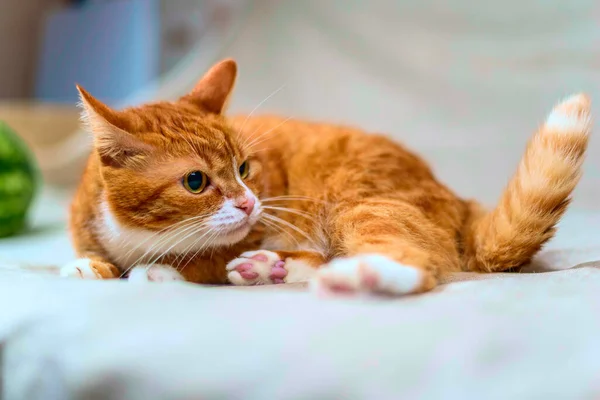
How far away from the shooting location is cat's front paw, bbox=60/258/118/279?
110cm

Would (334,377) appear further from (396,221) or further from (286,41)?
(286,41)

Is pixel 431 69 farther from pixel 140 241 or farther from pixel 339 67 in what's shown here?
pixel 140 241

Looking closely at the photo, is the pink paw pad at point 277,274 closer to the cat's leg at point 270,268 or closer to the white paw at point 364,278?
the cat's leg at point 270,268

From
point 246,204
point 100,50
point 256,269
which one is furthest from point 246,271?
point 100,50

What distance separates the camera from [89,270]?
1111mm

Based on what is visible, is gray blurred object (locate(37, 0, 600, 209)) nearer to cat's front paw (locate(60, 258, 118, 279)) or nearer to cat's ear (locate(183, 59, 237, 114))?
cat's ear (locate(183, 59, 237, 114))

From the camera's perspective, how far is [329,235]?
47.4 inches

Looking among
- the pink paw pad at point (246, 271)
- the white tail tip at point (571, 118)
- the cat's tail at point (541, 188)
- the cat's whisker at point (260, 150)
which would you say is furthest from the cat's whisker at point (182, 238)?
the white tail tip at point (571, 118)

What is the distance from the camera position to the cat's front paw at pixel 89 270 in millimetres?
1104

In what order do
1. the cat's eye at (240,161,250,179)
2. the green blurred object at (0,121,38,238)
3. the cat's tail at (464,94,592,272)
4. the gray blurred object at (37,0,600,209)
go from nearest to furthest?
the cat's tail at (464,94,592,272), the cat's eye at (240,161,250,179), the green blurred object at (0,121,38,238), the gray blurred object at (37,0,600,209)

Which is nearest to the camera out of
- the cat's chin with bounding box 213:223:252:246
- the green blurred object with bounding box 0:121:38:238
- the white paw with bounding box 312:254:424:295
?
the white paw with bounding box 312:254:424:295

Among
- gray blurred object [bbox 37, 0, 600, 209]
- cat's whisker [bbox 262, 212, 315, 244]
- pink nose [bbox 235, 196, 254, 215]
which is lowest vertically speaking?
cat's whisker [bbox 262, 212, 315, 244]

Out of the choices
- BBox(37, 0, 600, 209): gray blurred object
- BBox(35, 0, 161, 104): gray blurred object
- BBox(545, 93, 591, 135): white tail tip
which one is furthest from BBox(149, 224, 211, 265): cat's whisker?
BBox(35, 0, 161, 104): gray blurred object

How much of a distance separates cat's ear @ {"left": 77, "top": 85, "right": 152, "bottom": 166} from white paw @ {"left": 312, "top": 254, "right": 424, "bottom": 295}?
0.46 meters
